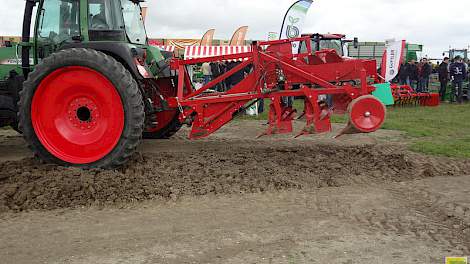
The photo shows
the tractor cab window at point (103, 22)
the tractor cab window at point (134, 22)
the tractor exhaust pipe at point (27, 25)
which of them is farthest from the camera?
the tractor cab window at point (134, 22)

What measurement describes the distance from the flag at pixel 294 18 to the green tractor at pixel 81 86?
26.3 ft

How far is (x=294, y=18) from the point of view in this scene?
527 inches

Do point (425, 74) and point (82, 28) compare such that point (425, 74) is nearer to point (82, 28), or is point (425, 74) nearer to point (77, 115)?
point (82, 28)

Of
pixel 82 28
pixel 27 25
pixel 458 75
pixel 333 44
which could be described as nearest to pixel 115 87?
pixel 82 28

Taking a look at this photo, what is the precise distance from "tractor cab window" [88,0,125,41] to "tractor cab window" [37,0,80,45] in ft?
0.70

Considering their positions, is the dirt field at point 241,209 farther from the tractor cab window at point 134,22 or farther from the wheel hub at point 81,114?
the tractor cab window at point 134,22

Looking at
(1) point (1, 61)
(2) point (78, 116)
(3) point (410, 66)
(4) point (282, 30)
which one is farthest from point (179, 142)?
(3) point (410, 66)

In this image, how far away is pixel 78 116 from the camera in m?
5.34

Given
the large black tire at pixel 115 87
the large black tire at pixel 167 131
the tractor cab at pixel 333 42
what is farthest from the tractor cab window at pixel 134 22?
the tractor cab at pixel 333 42

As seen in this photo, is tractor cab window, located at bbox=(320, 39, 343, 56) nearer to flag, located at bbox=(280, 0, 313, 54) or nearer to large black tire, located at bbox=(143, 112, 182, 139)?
flag, located at bbox=(280, 0, 313, 54)

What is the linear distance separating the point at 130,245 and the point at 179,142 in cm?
392

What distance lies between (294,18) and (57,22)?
350 inches

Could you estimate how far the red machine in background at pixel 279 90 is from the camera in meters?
5.61

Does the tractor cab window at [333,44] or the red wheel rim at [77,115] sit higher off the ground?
the tractor cab window at [333,44]
